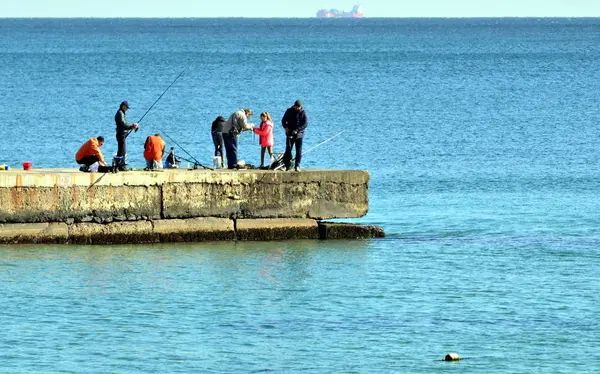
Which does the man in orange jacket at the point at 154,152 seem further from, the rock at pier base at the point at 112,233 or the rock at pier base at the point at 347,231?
the rock at pier base at the point at 347,231

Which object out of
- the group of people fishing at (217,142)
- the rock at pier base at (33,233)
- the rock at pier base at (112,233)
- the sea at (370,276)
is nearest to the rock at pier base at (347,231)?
the sea at (370,276)

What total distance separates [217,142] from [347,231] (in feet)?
9.11

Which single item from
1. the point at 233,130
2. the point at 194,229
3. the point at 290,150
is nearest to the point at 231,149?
the point at 233,130

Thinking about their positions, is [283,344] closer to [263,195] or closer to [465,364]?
[465,364]

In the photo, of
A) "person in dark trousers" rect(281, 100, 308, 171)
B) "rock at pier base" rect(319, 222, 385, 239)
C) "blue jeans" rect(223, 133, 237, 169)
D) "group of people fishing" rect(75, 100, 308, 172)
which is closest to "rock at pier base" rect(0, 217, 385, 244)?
"rock at pier base" rect(319, 222, 385, 239)

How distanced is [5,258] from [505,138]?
83.5ft

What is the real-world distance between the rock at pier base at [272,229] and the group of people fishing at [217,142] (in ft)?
3.11

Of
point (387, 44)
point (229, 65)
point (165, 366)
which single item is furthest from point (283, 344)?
point (387, 44)

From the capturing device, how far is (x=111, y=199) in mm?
22344

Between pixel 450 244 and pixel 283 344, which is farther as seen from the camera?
pixel 450 244

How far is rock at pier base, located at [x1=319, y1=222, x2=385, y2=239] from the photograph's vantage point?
77.4 ft

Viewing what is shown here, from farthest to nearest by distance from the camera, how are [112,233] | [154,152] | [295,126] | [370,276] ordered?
[295,126], [154,152], [112,233], [370,276]

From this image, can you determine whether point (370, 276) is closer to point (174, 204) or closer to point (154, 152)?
point (174, 204)

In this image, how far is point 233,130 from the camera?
24.1m
